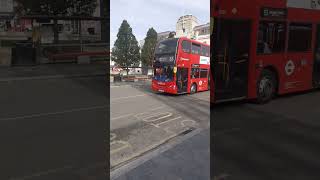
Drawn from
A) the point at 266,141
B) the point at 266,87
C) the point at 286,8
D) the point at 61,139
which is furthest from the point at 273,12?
the point at 61,139

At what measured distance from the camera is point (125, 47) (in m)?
1.96

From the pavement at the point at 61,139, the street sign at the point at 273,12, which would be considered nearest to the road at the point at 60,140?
the pavement at the point at 61,139

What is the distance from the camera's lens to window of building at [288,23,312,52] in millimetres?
9148

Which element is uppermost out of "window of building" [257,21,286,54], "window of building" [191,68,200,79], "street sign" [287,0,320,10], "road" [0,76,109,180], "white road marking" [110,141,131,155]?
"street sign" [287,0,320,10]

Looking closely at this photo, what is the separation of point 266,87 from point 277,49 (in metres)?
1.17

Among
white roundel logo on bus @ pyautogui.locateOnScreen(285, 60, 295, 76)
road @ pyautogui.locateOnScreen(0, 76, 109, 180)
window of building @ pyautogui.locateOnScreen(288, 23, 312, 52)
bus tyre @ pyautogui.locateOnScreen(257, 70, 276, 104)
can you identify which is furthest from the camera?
white roundel logo on bus @ pyautogui.locateOnScreen(285, 60, 295, 76)

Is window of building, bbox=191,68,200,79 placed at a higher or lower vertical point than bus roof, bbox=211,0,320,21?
lower

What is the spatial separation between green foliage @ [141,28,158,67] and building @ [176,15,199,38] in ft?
0.52

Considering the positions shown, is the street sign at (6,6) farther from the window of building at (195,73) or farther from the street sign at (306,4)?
the window of building at (195,73)

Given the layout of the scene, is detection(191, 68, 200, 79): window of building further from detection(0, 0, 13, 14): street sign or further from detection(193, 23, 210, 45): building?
detection(0, 0, 13, 14): street sign

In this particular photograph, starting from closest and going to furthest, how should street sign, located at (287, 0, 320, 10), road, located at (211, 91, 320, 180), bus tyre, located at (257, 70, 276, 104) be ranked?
road, located at (211, 91, 320, 180) < bus tyre, located at (257, 70, 276, 104) < street sign, located at (287, 0, 320, 10)

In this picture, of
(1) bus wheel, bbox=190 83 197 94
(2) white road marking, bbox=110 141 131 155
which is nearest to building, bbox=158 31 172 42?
(1) bus wheel, bbox=190 83 197 94

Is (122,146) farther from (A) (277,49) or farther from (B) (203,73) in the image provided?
(A) (277,49)

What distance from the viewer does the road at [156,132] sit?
201cm
